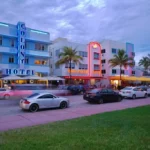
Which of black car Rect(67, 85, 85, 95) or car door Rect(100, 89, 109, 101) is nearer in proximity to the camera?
car door Rect(100, 89, 109, 101)

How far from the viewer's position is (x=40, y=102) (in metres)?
18.0

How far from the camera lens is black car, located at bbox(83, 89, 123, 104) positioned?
22938 millimetres

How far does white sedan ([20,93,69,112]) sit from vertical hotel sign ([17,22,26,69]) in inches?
915

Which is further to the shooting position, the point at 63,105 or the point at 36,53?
the point at 36,53

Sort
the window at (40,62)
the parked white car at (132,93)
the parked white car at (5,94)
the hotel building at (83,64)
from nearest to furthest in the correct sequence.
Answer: the parked white car at (5,94), the parked white car at (132,93), the window at (40,62), the hotel building at (83,64)

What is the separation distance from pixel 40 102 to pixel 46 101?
2.02 feet

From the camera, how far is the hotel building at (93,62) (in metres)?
52.2

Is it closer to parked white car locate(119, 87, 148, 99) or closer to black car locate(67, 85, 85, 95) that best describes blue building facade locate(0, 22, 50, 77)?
black car locate(67, 85, 85, 95)

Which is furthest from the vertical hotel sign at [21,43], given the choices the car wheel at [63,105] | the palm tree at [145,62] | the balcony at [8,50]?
the palm tree at [145,62]

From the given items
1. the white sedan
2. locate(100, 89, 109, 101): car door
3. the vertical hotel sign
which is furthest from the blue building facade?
the white sedan

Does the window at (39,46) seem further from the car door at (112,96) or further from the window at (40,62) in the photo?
the car door at (112,96)

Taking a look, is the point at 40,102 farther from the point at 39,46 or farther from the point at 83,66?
the point at 83,66

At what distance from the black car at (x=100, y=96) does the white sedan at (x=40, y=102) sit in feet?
13.9

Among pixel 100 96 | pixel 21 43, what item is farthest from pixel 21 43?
pixel 100 96
